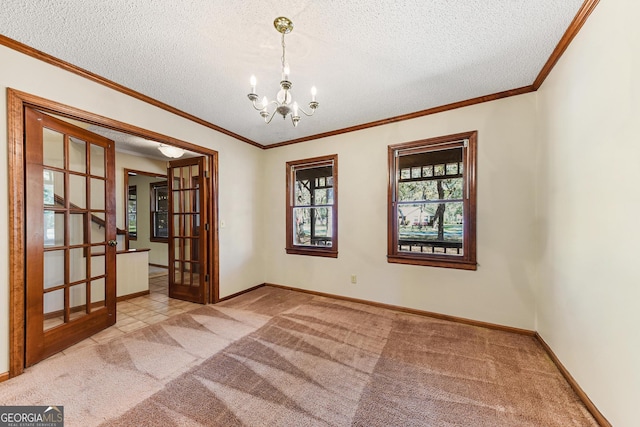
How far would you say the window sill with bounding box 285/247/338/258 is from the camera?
12.4ft

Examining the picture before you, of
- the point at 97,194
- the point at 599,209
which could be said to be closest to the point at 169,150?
the point at 97,194

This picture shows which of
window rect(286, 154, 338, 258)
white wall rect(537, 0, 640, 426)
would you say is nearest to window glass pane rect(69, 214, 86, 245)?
window rect(286, 154, 338, 258)

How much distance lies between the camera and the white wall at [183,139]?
1833 millimetres

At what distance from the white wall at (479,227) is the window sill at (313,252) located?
98 mm

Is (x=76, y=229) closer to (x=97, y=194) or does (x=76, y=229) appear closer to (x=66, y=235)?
(x=66, y=235)

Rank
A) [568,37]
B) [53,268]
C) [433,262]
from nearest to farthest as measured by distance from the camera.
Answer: [568,37], [53,268], [433,262]

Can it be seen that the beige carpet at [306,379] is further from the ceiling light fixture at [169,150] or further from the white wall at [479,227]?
the ceiling light fixture at [169,150]

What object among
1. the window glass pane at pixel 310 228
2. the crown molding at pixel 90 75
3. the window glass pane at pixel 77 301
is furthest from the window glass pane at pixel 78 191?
the window glass pane at pixel 310 228

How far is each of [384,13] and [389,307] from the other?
3.12 m

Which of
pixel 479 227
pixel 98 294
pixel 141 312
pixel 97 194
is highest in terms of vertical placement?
pixel 97 194

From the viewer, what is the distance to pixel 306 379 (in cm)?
187

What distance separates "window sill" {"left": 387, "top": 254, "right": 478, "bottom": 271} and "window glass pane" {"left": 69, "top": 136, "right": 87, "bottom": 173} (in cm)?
355

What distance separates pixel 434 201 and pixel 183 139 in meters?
3.25

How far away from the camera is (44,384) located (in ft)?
5.85
